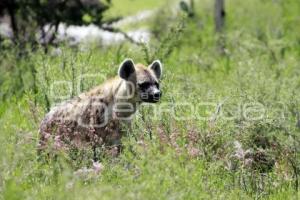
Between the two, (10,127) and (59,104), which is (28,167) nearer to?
(10,127)

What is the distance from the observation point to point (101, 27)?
13445 millimetres

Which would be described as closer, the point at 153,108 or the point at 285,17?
the point at 153,108

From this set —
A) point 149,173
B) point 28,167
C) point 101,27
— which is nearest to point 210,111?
point 28,167

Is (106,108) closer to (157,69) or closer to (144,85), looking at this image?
(144,85)

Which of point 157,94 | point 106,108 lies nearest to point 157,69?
point 157,94

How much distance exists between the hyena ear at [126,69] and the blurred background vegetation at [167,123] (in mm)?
417

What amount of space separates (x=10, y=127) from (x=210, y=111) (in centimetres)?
202

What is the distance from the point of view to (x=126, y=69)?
8367 mm

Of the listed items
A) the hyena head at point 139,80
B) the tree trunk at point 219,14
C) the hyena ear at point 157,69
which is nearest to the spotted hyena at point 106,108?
the hyena head at point 139,80

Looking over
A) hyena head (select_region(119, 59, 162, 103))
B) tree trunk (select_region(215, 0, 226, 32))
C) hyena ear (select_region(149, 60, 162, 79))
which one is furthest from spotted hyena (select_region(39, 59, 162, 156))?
tree trunk (select_region(215, 0, 226, 32))

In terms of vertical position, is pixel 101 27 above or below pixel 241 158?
above

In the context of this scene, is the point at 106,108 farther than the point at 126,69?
No

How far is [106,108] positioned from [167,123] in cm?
61

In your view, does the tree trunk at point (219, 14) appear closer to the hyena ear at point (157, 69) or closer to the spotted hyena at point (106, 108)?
the hyena ear at point (157, 69)
